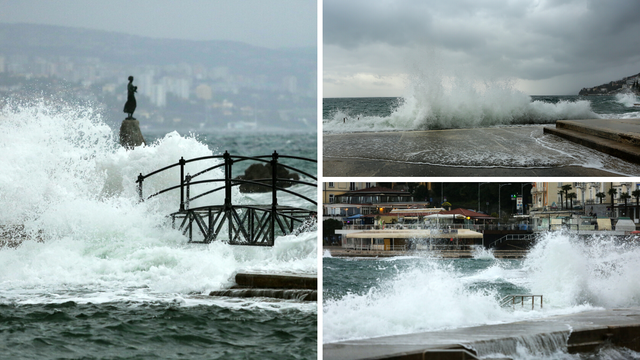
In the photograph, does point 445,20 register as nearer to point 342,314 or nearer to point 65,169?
point 342,314

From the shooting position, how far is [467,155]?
2.11 meters

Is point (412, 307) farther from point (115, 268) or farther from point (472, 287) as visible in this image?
A: point (115, 268)

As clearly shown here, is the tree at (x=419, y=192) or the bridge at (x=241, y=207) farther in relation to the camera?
the bridge at (x=241, y=207)

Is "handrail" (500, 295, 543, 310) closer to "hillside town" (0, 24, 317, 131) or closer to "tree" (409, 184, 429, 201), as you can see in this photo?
"tree" (409, 184, 429, 201)

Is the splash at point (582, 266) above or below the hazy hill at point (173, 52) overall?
below

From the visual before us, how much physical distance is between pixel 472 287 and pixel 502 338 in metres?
0.34

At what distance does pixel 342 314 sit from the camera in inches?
90.0

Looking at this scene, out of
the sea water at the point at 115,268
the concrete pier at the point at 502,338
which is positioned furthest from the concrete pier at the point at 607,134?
the sea water at the point at 115,268

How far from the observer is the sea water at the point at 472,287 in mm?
2291

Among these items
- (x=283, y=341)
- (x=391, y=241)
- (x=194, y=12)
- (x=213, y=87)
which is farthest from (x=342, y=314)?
(x=194, y=12)

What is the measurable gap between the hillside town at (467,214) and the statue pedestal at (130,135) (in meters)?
9.83

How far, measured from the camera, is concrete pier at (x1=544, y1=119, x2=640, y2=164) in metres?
2.03

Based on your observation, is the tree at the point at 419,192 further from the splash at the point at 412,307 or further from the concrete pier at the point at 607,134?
the concrete pier at the point at 607,134

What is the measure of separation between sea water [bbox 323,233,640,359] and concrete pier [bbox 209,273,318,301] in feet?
4.66
